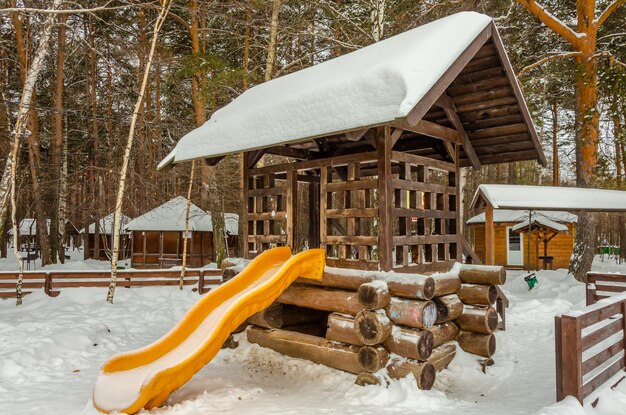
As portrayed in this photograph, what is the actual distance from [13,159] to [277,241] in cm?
625

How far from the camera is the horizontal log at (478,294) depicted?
279 inches

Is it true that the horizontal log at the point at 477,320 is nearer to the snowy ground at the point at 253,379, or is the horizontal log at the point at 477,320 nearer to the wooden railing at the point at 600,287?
the snowy ground at the point at 253,379

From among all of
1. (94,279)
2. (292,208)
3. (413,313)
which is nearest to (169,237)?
(94,279)

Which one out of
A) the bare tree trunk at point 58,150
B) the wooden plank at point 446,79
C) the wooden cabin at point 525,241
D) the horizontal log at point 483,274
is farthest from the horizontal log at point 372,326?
the wooden cabin at point 525,241

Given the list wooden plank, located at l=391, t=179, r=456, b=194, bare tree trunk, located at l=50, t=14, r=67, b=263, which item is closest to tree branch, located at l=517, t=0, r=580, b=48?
wooden plank, located at l=391, t=179, r=456, b=194

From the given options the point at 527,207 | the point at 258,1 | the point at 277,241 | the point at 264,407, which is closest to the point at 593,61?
the point at 527,207

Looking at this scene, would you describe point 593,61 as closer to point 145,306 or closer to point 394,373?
point 394,373

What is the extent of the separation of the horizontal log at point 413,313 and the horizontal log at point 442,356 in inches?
23.6

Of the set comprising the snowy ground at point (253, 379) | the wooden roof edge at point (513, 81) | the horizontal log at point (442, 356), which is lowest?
the snowy ground at point (253, 379)

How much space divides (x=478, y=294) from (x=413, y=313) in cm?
180

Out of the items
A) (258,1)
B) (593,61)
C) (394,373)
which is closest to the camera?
(394,373)

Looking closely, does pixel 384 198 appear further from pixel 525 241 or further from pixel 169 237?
pixel 525 241

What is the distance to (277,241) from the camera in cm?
797

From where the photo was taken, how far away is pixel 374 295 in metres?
5.93
